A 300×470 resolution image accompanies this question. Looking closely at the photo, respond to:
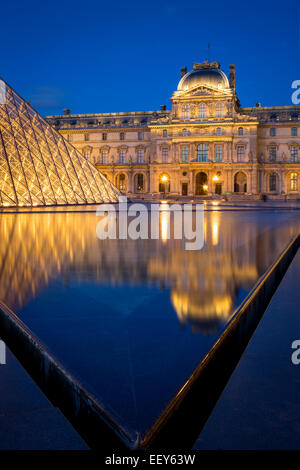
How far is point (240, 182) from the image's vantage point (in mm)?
56219

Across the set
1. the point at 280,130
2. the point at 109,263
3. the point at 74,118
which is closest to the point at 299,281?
the point at 109,263

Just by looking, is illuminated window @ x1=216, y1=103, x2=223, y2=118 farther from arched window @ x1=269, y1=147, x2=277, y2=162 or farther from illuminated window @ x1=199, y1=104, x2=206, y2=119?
arched window @ x1=269, y1=147, x2=277, y2=162

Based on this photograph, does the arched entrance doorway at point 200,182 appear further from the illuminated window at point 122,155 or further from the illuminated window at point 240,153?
the illuminated window at point 122,155

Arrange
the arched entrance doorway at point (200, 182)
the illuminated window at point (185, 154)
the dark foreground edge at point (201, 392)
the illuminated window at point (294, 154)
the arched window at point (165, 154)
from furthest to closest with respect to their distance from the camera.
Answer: the arched entrance doorway at point (200, 182), the arched window at point (165, 154), the illuminated window at point (185, 154), the illuminated window at point (294, 154), the dark foreground edge at point (201, 392)

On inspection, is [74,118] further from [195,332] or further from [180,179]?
[195,332]

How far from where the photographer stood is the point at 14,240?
757 cm

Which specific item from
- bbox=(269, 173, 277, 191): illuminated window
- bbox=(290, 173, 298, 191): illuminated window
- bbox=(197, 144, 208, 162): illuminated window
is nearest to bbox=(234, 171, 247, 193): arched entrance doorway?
bbox=(269, 173, 277, 191): illuminated window

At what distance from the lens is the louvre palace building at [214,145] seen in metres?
52.8

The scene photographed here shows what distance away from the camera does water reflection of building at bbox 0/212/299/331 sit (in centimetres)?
320

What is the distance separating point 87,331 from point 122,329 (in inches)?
8.5

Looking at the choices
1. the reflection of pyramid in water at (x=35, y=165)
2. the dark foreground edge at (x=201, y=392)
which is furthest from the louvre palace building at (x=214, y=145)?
the dark foreground edge at (x=201, y=392)

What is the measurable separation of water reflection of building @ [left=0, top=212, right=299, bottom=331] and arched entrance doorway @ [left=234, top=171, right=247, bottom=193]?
49621 mm

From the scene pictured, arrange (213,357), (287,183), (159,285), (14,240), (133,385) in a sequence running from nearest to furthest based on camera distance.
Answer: (133,385), (213,357), (159,285), (14,240), (287,183)

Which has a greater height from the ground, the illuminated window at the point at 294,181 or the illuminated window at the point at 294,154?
the illuminated window at the point at 294,154
